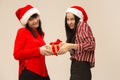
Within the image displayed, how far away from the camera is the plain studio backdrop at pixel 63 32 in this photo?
8.93ft

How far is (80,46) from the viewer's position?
1822 millimetres

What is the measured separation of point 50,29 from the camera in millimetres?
2936

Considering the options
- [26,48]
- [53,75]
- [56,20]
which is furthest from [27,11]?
[53,75]

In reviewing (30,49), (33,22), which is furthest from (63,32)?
(30,49)

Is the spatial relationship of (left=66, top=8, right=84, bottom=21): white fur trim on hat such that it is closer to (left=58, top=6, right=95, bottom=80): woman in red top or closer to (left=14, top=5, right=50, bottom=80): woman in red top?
(left=58, top=6, right=95, bottom=80): woman in red top

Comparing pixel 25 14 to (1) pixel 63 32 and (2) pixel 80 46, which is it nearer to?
(2) pixel 80 46

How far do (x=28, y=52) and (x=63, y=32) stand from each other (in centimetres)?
107

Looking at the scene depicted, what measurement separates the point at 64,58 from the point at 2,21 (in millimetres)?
775

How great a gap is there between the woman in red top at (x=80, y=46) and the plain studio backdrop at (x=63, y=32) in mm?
819

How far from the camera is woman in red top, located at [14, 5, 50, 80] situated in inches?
74.9

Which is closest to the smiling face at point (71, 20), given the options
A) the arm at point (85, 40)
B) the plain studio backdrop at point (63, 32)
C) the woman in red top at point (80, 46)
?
the woman in red top at point (80, 46)

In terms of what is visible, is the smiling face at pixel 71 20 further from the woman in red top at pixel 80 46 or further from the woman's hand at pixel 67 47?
the woman's hand at pixel 67 47

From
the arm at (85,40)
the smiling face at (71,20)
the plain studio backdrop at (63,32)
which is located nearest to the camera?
the arm at (85,40)

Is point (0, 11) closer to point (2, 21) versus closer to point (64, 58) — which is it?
point (2, 21)
